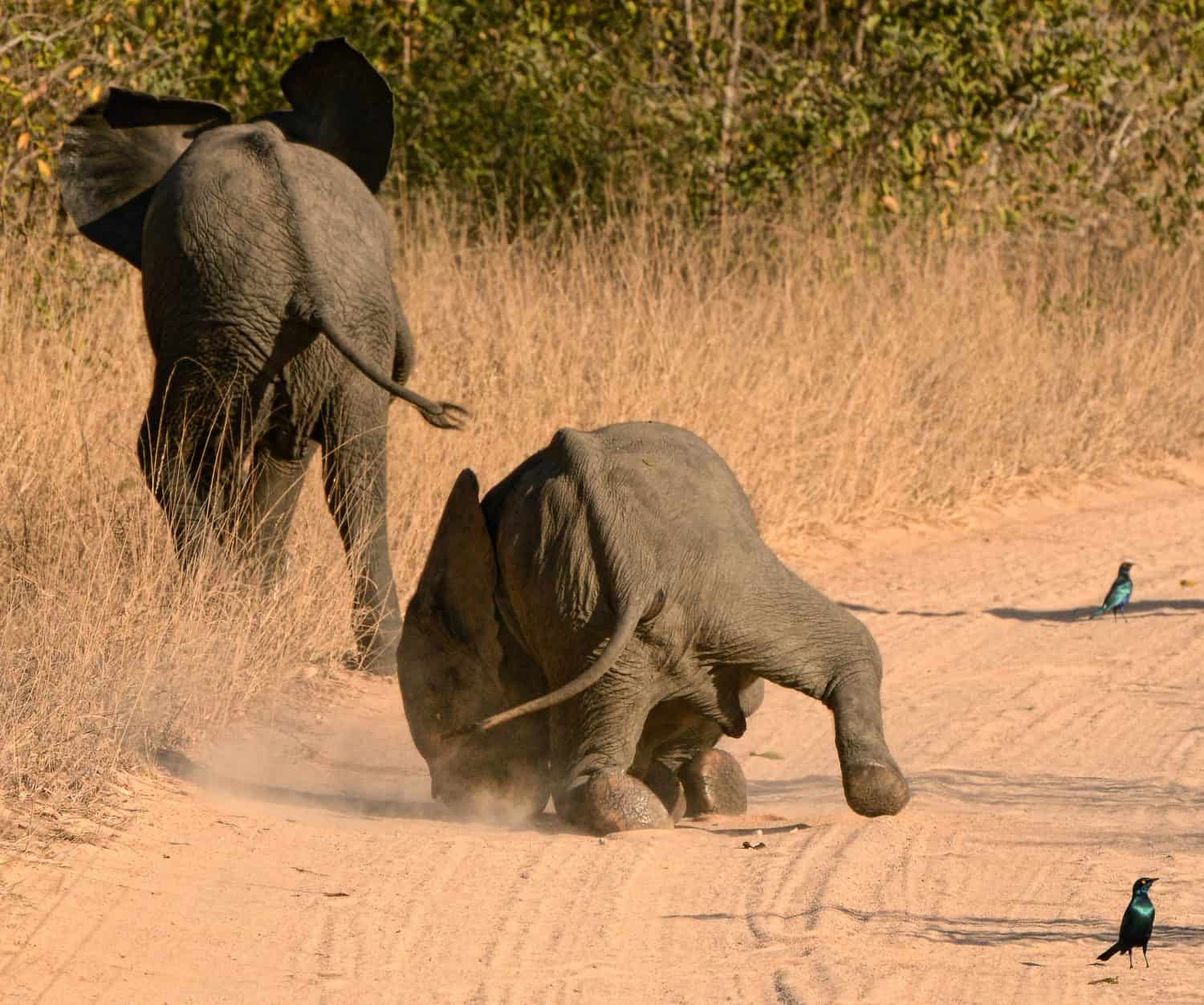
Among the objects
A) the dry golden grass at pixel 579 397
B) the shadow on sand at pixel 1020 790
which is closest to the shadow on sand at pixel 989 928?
the shadow on sand at pixel 1020 790

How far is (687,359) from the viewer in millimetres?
10383

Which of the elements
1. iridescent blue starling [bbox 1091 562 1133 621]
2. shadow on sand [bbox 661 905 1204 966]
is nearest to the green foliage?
iridescent blue starling [bbox 1091 562 1133 621]

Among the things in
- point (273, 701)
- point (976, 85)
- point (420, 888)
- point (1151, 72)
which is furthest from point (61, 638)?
point (1151, 72)

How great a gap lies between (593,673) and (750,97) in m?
9.15

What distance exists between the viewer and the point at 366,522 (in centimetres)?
738

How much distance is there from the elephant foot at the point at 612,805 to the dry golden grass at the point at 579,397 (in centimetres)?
122

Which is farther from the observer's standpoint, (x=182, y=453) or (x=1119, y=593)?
(x=1119, y=593)

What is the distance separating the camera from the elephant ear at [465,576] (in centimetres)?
532

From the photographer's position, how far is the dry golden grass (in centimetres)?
629

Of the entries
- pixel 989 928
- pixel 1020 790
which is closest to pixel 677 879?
pixel 989 928

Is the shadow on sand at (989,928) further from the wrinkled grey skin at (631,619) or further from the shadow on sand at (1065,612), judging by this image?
the shadow on sand at (1065,612)

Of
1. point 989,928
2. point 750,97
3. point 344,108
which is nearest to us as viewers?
point 989,928

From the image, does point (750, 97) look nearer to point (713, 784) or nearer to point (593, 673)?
point (713, 784)

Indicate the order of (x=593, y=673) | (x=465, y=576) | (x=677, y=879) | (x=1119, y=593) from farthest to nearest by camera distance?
(x=1119, y=593) < (x=465, y=576) < (x=593, y=673) < (x=677, y=879)
